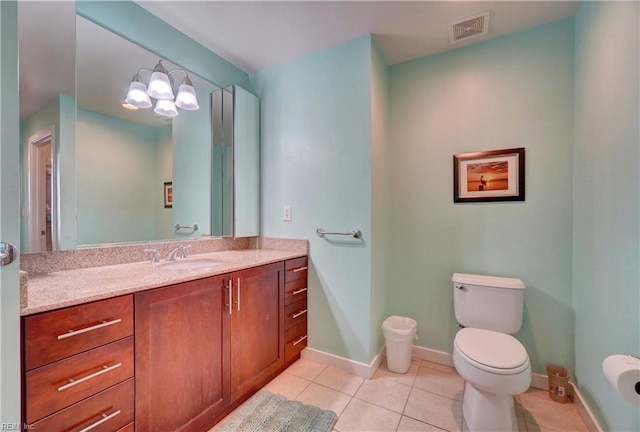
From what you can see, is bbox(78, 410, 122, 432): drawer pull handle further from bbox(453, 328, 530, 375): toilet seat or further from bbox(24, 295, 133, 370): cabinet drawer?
bbox(453, 328, 530, 375): toilet seat

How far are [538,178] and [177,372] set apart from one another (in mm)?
2488

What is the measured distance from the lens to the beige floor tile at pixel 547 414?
4.86 ft

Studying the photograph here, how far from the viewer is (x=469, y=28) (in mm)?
1857

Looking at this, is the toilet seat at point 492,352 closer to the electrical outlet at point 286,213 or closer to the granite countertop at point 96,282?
the granite countertop at point 96,282

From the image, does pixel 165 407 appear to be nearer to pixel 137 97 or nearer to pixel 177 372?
pixel 177 372

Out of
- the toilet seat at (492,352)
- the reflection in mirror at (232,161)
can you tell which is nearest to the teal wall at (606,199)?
the toilet seat at (492,352)

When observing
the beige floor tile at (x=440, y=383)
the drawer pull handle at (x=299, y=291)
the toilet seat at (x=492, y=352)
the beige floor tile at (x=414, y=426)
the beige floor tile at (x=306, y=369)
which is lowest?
the beige floor tile at (x=306, y=369)

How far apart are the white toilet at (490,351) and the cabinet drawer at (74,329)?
64.9 inches

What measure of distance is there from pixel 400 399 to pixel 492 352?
2.24 feet

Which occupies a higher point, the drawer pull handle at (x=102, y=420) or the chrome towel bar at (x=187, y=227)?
the chrome towel bar at (x=187, y=227)

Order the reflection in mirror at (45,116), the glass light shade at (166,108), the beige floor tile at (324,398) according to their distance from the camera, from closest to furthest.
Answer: the reflection in mirror at (45,116) < the beige floor tile at (324,398) < the glass light shade at (166,108)

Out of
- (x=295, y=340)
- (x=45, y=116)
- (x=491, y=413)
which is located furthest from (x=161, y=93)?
(x=491, y=413)

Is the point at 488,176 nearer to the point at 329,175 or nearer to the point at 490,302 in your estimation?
the point at 490,302

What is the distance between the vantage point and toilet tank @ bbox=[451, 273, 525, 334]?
5.73 feet
